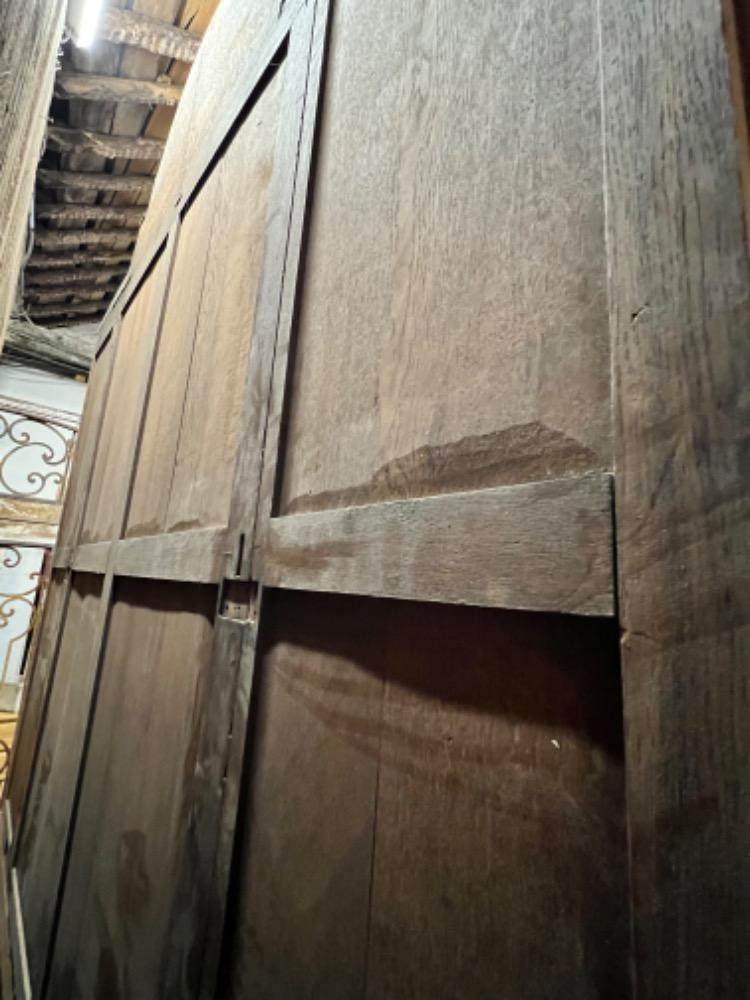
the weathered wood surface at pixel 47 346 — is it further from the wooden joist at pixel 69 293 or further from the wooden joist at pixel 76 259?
the wooden joist at pixel 76 259

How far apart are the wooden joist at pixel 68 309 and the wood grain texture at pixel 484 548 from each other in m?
6.47

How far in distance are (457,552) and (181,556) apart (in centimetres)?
77

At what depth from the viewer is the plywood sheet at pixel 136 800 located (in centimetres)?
93

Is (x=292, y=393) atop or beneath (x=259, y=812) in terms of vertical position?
atop

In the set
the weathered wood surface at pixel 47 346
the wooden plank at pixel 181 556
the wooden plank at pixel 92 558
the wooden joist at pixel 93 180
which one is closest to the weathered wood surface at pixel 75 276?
the weathered wood surface at pixel 47 346

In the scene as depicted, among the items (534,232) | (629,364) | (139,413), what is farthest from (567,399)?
(139,413)

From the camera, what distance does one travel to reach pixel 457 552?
Answer: 20.3 inches

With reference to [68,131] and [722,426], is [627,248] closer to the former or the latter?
[722,426]

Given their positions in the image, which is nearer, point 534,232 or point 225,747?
point 534,232

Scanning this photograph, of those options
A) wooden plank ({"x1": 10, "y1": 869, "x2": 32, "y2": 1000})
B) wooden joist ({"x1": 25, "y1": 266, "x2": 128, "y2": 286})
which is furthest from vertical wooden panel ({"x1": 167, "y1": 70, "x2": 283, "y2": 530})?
wooden joist ({"x1": 25, "y1": 266, "x2": 128, "y2": 286})

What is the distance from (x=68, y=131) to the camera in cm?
332

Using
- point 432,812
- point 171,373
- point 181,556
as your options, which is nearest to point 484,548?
point 432,812

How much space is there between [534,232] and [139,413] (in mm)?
1531

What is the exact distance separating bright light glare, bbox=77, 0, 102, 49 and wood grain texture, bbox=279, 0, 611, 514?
7.44 feet
